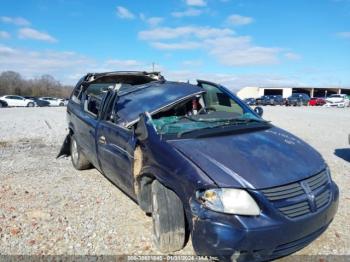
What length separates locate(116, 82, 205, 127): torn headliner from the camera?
14.1 ft

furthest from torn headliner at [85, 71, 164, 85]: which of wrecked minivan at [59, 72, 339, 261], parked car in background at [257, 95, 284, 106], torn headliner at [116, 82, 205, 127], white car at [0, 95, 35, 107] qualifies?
parked car in background at [257, 95, 284, 106]

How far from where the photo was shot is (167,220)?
3111mm

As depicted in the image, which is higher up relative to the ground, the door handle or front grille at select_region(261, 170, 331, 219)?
the door handle

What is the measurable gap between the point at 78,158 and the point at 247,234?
4504 millimetres

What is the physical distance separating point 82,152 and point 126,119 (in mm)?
2139

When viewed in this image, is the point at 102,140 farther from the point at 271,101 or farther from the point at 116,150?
the point at 271,101

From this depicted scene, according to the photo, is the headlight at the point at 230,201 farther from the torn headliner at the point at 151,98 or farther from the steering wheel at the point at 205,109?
the steering wheel at the point at 205,109

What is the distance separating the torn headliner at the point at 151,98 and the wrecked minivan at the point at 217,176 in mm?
16

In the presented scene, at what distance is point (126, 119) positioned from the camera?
4273 mm

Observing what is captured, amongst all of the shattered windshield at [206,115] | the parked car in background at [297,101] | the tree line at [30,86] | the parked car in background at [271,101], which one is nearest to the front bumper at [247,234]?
the shattered windshield at [206,115]

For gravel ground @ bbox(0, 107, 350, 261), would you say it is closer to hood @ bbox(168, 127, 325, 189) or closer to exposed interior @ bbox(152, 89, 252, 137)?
hood @ bbox(168, 127, 325, 189)

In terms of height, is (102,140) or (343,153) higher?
(102,140)

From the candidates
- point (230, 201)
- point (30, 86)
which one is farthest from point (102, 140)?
point (30, 86)

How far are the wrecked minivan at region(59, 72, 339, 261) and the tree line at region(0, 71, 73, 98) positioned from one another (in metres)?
82.8
